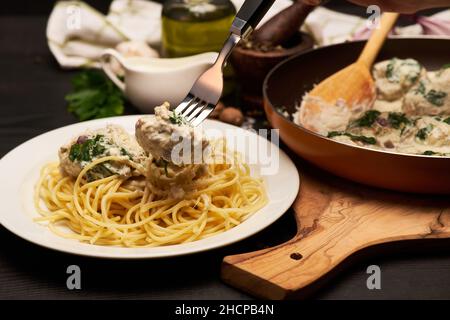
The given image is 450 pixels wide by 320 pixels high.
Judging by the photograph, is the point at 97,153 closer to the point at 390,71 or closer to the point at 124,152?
the point at 124,152

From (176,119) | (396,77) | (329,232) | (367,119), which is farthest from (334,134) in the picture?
(176,119)

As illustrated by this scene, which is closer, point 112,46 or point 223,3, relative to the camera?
point 223,3

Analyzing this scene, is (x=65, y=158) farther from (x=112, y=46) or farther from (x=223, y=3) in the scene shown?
(x=112, y=46)

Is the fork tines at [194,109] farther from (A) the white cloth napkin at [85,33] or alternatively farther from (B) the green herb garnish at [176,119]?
(A) the white cloth napkin at [85,33]

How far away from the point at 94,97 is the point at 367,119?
1.40 meters

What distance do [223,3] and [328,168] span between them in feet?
4.48

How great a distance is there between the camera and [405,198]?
100 inches

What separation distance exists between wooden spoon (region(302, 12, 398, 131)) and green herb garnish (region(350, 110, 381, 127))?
16 centimetres

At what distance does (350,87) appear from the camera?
307cm

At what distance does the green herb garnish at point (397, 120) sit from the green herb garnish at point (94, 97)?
132cm

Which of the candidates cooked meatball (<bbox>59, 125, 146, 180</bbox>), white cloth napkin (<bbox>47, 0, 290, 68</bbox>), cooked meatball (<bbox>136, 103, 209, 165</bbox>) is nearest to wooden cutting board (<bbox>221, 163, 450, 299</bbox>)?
cooked meatball (<bbox>136, 103, 209, 165</bbox>)
